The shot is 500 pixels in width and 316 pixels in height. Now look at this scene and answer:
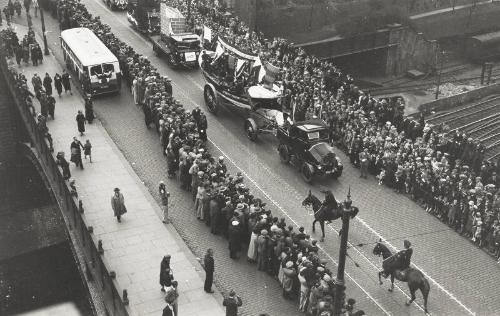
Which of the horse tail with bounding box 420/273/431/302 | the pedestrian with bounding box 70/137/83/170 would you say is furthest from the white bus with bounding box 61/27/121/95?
the horse tail with bounding box 420/273/431/302

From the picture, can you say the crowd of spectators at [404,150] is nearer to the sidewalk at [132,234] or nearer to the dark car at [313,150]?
the dark car at [313,150]

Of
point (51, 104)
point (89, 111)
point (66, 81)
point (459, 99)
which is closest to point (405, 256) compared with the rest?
point (89, 111)

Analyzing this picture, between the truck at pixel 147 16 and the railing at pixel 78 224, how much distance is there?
10185 mm

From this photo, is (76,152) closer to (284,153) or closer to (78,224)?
(78,224)

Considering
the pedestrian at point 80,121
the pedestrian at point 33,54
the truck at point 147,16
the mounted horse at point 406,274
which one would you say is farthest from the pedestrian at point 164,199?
the truck at point 147,16

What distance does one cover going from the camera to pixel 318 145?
70.0 feet

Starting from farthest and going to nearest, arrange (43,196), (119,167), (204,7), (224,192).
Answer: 1. (204,7)
2. (43,196)
3. (119,167)
4. (224,192)

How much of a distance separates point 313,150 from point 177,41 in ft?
39.4

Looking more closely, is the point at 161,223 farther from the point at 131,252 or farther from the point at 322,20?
the point at 322,20

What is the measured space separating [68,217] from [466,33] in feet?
138

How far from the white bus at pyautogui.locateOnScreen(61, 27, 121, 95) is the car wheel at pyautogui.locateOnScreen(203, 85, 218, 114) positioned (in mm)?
4306

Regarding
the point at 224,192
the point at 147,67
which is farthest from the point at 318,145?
the point at 147,67

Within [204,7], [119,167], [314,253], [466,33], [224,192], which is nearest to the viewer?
[314,253]

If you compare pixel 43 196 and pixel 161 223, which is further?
pixel 43 196
